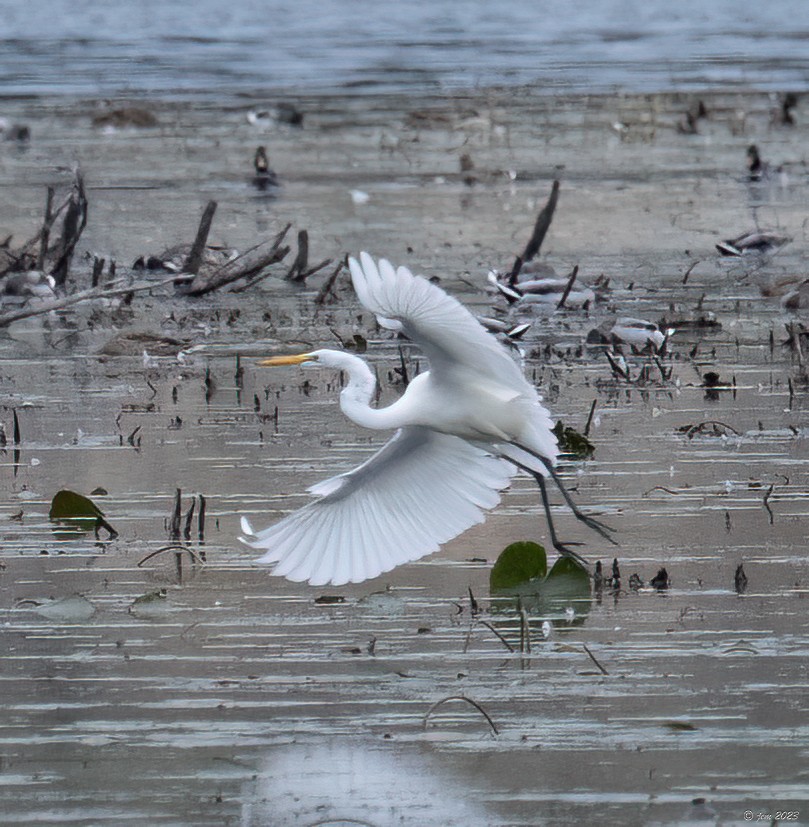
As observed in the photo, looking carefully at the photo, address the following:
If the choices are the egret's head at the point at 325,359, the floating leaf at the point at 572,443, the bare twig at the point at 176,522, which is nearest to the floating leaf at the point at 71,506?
the bare twig at the point at 176,522

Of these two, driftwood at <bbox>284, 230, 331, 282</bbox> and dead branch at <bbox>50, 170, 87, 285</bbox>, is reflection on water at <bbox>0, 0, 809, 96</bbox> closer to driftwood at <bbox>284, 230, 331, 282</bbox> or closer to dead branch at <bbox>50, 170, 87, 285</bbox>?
driftwood at <bbox>284, 230, 331, 282</bbox>

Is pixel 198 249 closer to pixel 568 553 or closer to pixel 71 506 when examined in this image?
pixel 71 506

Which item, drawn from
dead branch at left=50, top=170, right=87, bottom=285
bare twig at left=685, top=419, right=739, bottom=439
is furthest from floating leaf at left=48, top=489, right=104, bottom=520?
dead branch at left=50, top=170, right=87, bottom=285

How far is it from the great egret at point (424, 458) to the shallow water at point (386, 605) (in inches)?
6.9

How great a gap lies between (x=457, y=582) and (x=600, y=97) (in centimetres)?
1999

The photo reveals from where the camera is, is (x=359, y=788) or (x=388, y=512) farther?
(x=388, y=512)

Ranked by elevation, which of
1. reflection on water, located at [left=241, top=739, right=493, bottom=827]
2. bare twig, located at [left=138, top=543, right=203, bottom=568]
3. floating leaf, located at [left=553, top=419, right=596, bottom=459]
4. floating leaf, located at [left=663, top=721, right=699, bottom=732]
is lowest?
reflection on water, located at [left=241, top=739, right=493, bottom=827]

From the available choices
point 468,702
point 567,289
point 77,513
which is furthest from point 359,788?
point 567,289

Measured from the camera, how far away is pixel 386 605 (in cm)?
735

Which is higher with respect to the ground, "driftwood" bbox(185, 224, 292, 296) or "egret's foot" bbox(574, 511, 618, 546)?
"driftwood" bbox(185, 224, 292, 296)

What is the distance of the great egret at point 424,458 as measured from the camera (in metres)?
7.35

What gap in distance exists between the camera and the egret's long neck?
25.6 feet

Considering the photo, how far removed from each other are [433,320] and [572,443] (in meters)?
2.36

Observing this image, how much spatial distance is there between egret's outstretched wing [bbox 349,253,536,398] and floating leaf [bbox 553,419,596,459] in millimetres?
1484
